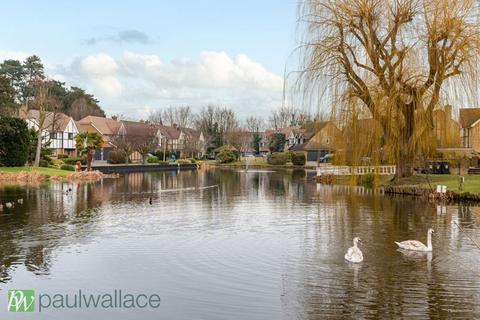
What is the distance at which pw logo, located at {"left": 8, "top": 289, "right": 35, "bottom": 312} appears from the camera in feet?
42.1

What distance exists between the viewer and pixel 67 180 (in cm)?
5638

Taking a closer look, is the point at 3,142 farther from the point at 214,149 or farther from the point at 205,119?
the point at 205,119

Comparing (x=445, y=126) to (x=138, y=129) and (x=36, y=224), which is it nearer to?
(x=36, y=224)

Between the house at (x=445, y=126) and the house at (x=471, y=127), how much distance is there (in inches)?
1290

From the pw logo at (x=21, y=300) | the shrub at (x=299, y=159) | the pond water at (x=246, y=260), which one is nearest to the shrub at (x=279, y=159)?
the shrub at (x=299, y=159)

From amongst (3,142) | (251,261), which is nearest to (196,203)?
(251,261)

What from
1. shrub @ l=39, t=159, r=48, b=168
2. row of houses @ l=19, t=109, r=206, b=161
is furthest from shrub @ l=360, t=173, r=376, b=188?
row of houses @ l=19, t=109, r=206, b=161

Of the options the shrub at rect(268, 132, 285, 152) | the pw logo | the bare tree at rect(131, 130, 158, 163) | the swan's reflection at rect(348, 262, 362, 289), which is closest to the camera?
the pw logo

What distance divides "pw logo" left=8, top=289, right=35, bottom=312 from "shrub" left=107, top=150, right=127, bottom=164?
81.3 metres

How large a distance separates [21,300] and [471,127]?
6777cm

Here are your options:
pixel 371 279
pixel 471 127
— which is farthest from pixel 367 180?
pixel 371 279

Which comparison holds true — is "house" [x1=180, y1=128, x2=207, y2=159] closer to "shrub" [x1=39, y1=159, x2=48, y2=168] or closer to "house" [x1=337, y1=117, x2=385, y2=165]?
"shrub" [x1=39, y1=159, x2=48, y2=168]

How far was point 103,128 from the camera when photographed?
Result: 118312mm

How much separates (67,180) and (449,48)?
3792cm
